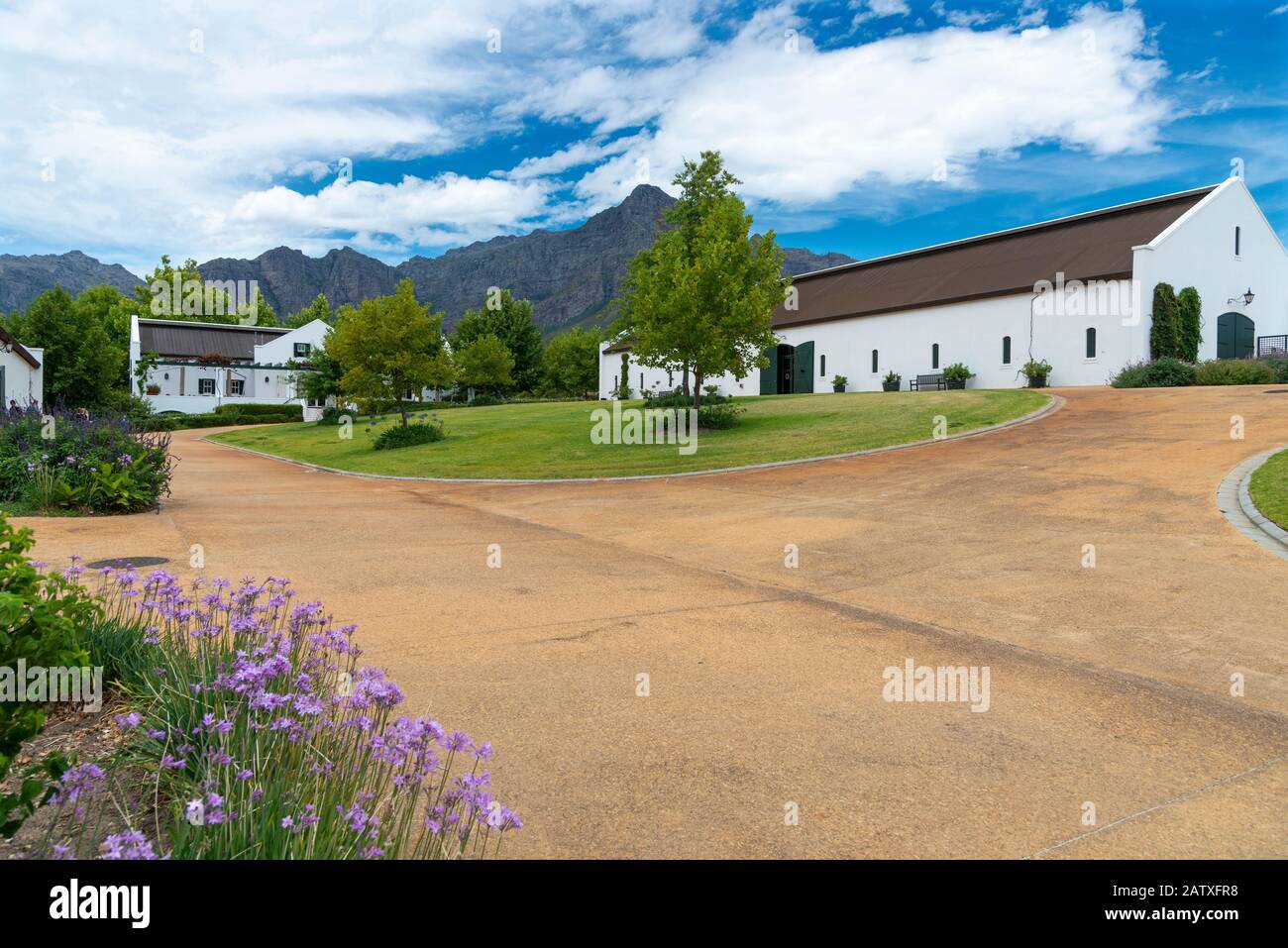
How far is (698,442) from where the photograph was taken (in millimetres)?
26594

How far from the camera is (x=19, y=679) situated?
338 centimetres

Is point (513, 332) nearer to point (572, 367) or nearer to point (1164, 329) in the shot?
point (572, 367)

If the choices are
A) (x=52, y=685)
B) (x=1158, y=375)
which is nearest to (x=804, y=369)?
(x=1158, y=375)

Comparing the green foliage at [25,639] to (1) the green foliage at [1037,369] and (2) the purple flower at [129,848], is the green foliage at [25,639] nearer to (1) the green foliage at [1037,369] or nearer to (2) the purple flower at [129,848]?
(2) the purple flower at [129,848]

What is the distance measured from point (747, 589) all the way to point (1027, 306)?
35.9 m

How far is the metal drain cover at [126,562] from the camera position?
9.20 metres

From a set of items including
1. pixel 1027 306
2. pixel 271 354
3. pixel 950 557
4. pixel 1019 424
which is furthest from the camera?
pixel 271 354

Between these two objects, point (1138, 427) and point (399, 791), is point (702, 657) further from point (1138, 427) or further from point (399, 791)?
point (1138, 427)

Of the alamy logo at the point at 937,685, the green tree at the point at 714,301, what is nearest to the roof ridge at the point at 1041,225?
the green tree at the point at 714,301

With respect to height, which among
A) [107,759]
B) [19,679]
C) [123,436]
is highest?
[123,436]

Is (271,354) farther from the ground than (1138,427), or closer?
farther from the ground
